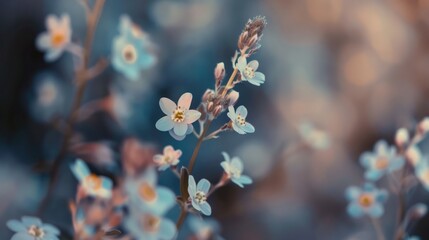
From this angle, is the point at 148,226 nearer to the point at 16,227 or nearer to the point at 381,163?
the point at 16,227

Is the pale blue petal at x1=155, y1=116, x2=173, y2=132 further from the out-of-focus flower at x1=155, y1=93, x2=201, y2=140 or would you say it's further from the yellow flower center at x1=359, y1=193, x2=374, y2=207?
the yellow flower center at x1=359, y1=193, x2=374, y2=207

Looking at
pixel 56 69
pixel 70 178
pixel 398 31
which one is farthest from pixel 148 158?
pixel 398 31

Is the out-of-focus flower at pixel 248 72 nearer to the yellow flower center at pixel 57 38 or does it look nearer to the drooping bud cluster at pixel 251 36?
the drooping bud cluster at pixel 251 36

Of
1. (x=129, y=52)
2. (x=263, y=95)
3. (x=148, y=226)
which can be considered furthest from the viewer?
(x=263, y=95)

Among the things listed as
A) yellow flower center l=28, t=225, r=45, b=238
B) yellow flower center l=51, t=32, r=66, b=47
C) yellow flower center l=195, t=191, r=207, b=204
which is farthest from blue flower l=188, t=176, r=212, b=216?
yellow flower center l=51, t=32, r=66, b=47

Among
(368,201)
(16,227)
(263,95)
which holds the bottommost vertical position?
(16,227)

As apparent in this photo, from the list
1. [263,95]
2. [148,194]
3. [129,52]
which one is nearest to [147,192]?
[148,194]
